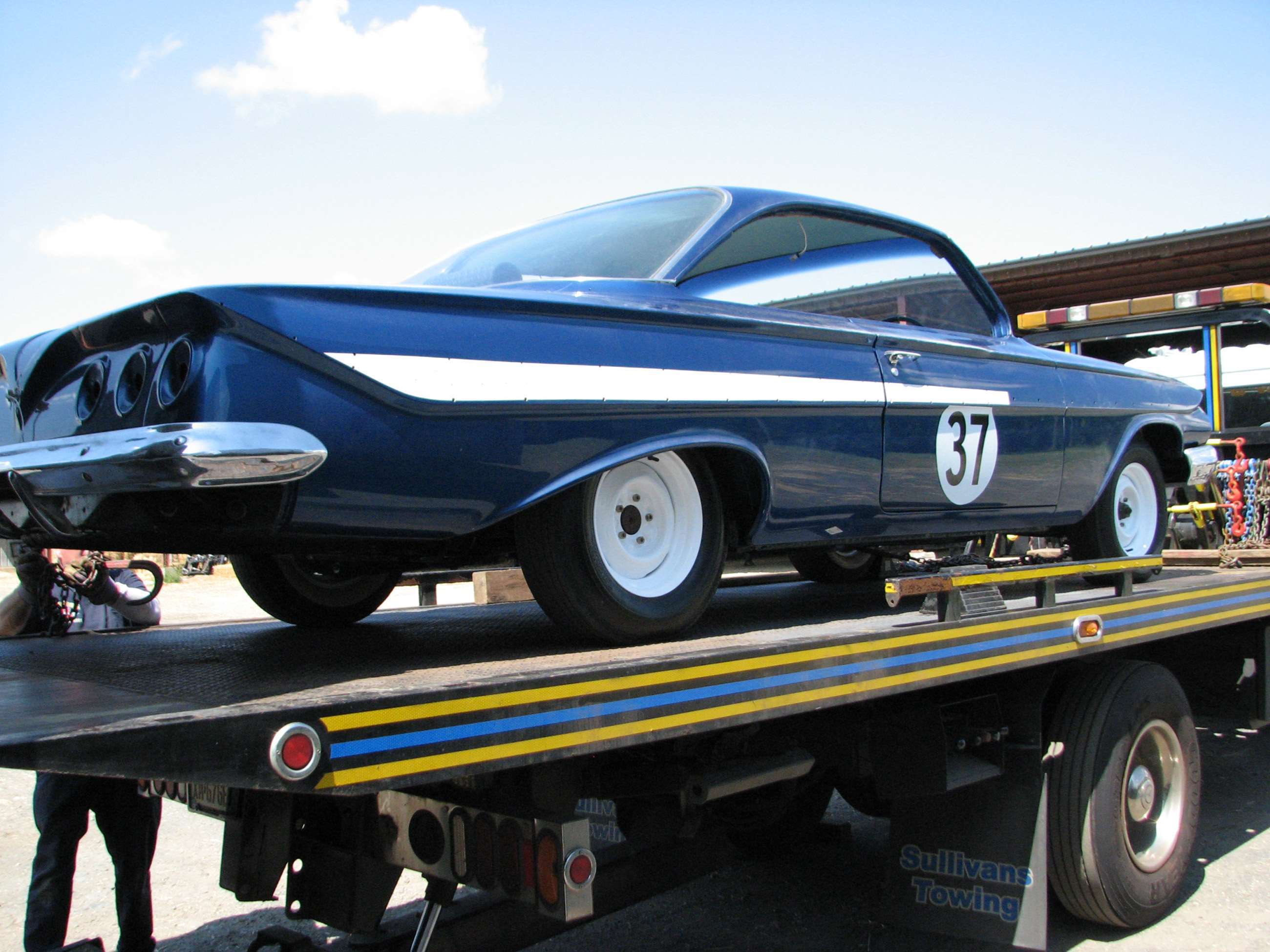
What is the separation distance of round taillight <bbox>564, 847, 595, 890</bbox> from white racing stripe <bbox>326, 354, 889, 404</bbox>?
944mm

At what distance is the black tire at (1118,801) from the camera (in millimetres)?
3316

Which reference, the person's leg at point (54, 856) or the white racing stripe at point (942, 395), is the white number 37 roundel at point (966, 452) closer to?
the white racing stripe at point (942, 395)

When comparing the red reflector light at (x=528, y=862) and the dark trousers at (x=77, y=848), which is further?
the dark trousers at (x=77, y=848)

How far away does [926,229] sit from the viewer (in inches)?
166

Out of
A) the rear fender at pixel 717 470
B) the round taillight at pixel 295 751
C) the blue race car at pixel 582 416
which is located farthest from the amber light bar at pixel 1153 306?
the round taillight at pixel 295 751

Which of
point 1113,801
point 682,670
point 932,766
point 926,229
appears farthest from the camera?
point 926,229

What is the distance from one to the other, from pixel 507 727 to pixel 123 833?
1.83m

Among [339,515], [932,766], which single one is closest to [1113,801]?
[932,766]

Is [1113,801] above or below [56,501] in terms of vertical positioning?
below

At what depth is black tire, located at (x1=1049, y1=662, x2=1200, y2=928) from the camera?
10.9ft

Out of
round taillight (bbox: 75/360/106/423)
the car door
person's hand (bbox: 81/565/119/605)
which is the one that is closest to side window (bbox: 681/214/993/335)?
the car door

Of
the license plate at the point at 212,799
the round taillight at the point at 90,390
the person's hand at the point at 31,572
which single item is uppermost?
the round taillight at the point at 90,390

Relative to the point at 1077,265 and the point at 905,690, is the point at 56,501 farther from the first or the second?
the point at 1077,265

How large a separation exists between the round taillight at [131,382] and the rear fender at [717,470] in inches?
30.1
